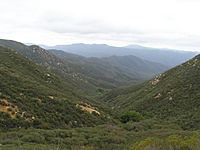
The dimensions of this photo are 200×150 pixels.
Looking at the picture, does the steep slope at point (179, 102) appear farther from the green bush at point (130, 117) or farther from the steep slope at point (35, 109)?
the steep slope at point (35, 109)

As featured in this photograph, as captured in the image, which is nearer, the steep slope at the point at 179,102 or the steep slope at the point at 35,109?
the steep slope at the point at 35,109

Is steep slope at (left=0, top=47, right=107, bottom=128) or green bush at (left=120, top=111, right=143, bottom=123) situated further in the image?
green bush at (left=120, top=111, right=143, bottom=123)

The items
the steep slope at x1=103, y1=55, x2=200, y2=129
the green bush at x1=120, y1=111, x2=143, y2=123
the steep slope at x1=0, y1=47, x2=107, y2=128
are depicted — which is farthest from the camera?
the steep slope at x1=103, y1=55, x2=200, y2=129

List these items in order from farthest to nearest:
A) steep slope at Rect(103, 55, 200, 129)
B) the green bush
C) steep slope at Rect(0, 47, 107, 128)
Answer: steep slope at Rect(103, 55, 200, 129), the green bush, steep slope at Rect(0, 47, 107, 128)

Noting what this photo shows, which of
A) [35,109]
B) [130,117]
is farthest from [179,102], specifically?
[35,109]

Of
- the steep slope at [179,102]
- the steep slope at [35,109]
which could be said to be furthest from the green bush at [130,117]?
the steep slope at [35,109]

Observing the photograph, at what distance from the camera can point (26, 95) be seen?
3612 centimetres

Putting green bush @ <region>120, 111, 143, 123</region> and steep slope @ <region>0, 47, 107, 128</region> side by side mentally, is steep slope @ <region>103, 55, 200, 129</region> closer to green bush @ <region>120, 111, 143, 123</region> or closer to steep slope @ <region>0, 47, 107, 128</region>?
green bush @ <region>120, 111, 143, 123</region>

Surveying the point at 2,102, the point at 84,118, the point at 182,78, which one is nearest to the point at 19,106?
the point at 2,102

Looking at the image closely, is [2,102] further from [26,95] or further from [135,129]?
[135,129]

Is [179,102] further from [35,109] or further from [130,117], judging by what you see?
[35,109]

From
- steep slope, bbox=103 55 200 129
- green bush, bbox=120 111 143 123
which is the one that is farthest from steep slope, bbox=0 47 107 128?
steep slope, bbox=103 55 200 129

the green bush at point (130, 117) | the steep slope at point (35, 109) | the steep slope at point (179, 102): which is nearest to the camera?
the steep slope at point (35, 109)

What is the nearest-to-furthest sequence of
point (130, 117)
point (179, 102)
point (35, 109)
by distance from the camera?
point (35, 109)
point (130, 117)
point (179, 102)
